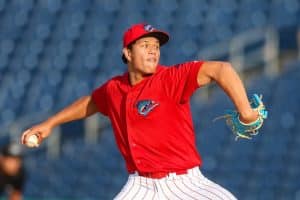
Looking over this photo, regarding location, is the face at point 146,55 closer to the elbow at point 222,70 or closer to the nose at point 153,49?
the nose at point 153,49

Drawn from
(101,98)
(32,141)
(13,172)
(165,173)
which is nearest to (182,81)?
(165,173)

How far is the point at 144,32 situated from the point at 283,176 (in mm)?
6024

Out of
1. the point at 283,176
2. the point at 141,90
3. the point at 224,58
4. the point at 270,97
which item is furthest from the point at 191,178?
the point at 224,58

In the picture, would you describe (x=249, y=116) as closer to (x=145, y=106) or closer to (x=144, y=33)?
(x=145, y=106)

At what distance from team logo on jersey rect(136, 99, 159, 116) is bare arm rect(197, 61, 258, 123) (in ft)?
1.10

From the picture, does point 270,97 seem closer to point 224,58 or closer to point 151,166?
point 224,58

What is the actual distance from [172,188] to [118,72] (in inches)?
337

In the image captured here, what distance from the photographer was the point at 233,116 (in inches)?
186

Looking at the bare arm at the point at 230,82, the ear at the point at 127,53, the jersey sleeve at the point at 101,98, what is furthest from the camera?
the jersey sleeve at the point at 101,98

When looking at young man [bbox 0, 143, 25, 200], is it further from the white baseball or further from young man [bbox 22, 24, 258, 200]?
young man [bbox 22, 24, 258, 200]

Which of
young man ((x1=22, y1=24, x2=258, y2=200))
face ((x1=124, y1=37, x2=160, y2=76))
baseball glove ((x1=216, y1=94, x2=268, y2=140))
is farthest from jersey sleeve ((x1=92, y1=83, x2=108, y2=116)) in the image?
baseball glove ((x1=216, y1=94, x2=268, y2=140))

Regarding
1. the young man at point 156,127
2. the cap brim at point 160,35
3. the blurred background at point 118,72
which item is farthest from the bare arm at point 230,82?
the blurred background at point 118,72

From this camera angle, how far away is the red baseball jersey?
4.73m

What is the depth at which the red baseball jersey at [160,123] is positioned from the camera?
4.73 metres
